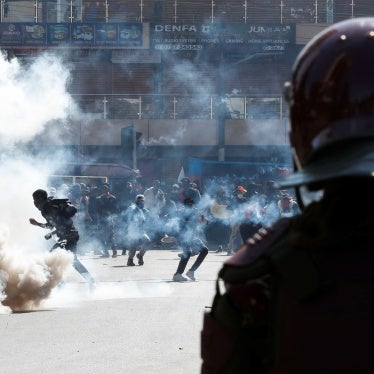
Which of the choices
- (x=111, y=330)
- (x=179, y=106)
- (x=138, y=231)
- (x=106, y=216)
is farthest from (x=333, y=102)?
(x=179, y=106)

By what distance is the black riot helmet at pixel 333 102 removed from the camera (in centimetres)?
202

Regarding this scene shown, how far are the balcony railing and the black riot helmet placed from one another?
109ft

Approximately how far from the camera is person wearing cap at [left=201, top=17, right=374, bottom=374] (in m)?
1.89

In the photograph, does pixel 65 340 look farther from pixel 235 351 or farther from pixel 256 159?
pixel 256 159

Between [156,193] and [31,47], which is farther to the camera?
[31,47]

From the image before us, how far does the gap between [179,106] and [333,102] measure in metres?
36.0

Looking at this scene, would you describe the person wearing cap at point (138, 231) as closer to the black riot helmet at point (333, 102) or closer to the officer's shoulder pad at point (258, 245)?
the black riot helmet at point (333, 102)

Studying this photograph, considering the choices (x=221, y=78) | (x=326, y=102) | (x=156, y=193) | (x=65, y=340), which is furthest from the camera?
(x=221, y=78)

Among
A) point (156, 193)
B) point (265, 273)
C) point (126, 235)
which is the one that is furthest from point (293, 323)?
point (156, 193)

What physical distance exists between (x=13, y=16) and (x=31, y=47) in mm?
4169

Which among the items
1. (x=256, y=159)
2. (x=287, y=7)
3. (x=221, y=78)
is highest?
(x=287, y=7)

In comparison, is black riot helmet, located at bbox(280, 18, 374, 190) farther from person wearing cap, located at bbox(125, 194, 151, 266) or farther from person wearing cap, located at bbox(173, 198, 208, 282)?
person wearing cap, located at bbox(125, 194, 151, 266)

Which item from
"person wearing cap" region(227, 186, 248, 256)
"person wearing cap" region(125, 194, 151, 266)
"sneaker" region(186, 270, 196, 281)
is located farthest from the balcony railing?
"sneaker" region(186, 270, 196, 281)

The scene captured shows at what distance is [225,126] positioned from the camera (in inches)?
1484
